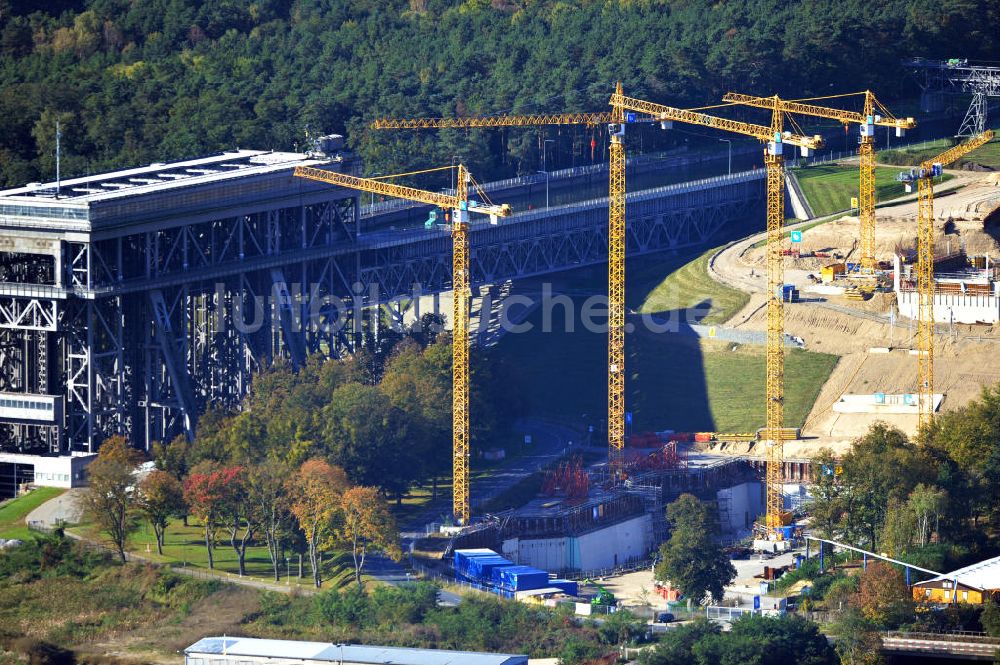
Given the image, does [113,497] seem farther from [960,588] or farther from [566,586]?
[960,588]

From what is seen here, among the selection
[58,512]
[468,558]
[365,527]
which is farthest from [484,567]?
[58,512]

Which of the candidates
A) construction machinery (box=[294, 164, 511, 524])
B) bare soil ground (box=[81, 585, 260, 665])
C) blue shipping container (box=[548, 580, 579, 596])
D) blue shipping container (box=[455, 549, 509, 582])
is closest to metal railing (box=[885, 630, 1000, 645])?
blue shipping container (box=[548, 580, 579, 596])

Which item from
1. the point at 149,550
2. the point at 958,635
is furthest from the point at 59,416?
the point at 958,635

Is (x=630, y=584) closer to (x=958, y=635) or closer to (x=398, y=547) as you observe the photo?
(x=398, y=547)

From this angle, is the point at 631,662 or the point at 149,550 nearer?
the point at 631,662

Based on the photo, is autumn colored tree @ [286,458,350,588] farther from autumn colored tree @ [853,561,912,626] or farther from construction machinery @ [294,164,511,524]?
autumn colored tree @ [853,561,912,626]

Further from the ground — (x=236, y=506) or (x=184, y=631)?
(x=236, y=506)
